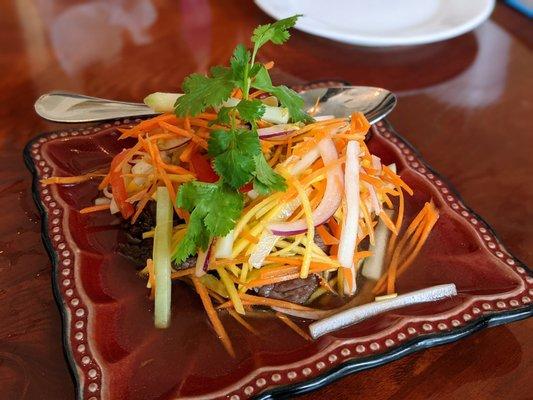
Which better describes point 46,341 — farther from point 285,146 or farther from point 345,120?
point 345,120

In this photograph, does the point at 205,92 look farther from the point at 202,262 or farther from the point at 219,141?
the point at 202,262

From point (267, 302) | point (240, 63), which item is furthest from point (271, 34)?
point (267, 302)

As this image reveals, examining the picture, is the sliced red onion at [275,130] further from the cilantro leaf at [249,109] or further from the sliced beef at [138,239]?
the sliced beef at [138,239]

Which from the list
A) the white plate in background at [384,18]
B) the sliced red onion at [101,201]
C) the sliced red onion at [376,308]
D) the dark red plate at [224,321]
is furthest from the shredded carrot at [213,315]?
the white plate in background at [384,18]

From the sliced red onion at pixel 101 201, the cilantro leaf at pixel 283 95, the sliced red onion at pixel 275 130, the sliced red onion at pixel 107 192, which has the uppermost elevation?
the cilantro leaf at pixel 283 95

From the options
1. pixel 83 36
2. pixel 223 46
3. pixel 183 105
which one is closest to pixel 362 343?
pixel 183 105

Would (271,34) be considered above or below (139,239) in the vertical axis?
above
